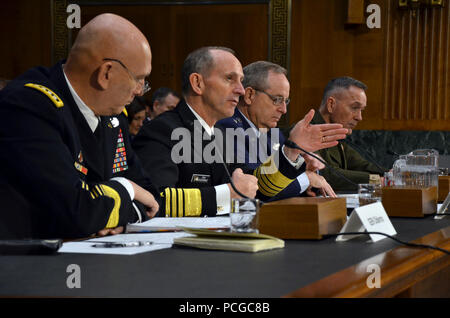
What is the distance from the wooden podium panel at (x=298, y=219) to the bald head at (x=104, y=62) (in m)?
0.66

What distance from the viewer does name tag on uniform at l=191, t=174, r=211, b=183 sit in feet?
10.2

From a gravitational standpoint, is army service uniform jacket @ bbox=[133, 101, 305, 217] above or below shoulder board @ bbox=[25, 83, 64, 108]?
below

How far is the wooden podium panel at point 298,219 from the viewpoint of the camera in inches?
74.1

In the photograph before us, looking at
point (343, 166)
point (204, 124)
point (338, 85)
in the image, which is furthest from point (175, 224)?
point (338, 85)

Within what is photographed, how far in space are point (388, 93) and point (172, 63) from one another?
7.51ft

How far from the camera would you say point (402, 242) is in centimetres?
176

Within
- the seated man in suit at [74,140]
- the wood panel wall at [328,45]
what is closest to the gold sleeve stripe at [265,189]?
the seated man in suit at [74,140]

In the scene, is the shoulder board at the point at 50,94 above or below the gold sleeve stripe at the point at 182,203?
above

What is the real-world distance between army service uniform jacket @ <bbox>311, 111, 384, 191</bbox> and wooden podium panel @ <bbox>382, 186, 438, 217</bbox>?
1.95 m

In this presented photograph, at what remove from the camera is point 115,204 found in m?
2.00

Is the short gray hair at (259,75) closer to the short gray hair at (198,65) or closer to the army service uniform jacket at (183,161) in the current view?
the short gray hair at (198,65)

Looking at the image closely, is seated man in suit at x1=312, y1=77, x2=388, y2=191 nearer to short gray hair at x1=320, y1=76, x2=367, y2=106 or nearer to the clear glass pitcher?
short gray hair at x1=320, y1=76, x2=367, y2=106

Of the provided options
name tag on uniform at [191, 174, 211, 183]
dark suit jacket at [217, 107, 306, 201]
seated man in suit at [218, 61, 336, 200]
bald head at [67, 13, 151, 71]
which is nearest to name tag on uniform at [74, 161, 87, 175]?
bald head at [67, 13, 151, 71]

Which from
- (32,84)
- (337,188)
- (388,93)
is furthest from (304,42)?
(32,84)
